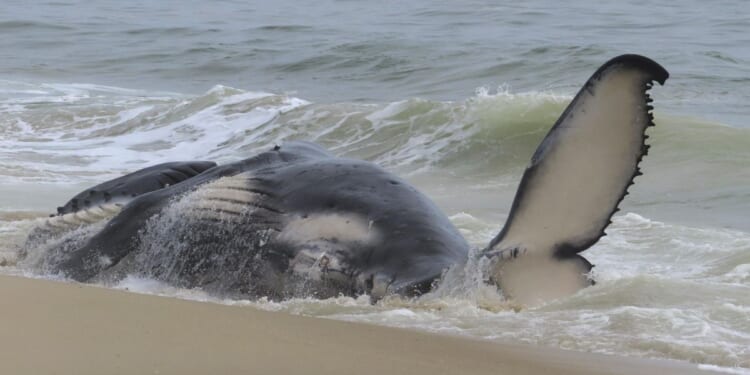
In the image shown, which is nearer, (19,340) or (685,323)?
(19,340)

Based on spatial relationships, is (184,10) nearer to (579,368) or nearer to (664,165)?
(664,165)

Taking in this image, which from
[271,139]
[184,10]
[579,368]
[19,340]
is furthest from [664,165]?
[184,10]

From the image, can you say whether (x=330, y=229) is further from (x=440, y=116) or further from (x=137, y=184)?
(x=440, y=116)

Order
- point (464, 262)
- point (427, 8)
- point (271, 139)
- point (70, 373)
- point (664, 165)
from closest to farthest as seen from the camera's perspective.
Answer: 1. point (70, 373)
2. point (464, 262)
3. point (664, 165)
4. point (271, 139)
5. point (427, 8)

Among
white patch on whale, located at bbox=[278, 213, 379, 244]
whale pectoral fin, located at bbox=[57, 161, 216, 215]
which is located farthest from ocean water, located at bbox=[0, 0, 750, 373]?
whale pectoral fin, located at bbox=[57, 161, 216, 215]

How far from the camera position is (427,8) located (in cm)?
3141

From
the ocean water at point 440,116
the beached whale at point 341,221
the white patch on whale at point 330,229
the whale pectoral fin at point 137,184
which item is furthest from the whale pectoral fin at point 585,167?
the whale pectoral fin at point 137,184

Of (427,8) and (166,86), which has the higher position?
(427,8)

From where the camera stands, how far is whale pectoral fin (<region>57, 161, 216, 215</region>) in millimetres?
6207

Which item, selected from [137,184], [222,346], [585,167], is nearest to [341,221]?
[585,167]

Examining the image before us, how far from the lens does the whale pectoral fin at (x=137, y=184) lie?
6207 mm

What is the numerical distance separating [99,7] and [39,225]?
30.1m

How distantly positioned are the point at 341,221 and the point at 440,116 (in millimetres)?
10237

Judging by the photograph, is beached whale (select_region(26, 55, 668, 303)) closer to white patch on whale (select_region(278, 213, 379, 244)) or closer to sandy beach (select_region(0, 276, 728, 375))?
white patch on whale (select_region(278, 213, 379, 244))
